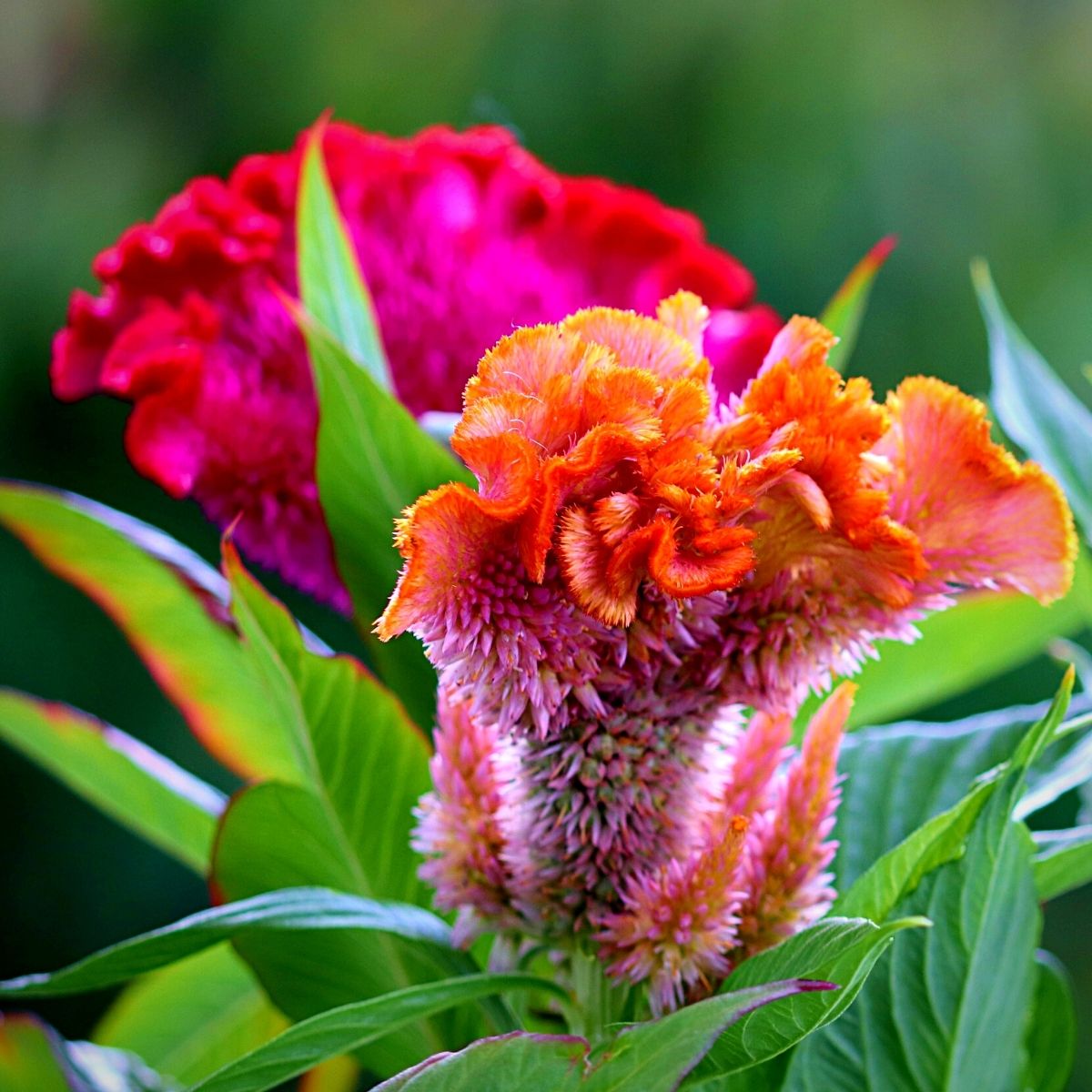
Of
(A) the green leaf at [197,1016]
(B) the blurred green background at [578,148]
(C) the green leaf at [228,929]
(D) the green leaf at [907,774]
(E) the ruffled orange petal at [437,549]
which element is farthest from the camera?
(B) the blurred green background at [578,148]

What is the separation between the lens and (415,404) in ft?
1.72

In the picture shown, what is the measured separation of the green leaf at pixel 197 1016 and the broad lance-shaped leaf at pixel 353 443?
26cm

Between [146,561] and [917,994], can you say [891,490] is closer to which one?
[917,994]

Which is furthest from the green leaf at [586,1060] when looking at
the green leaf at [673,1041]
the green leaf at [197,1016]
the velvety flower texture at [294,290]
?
the green leaf at [197,1016]

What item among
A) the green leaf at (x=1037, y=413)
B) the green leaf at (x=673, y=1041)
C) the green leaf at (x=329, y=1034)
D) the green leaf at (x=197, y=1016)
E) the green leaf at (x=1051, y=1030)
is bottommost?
the green leaf at (x=197, y=1016)

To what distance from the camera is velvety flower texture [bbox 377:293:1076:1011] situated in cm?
29

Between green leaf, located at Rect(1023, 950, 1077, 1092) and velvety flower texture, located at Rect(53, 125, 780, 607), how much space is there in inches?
10.8

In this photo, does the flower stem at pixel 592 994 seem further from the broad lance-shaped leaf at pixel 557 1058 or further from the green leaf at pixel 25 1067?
the green leaf at pixel 25 1067

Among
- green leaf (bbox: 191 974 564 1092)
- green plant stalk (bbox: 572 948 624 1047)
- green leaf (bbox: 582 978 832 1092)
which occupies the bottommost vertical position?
green plant stalk (bbox: 572 948 624 1047)

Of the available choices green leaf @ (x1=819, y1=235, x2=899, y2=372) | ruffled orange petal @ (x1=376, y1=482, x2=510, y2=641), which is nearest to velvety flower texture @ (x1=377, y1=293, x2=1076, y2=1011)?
ruffled orange petal @ (x1=376, y1=482, x2=510, y2=641)

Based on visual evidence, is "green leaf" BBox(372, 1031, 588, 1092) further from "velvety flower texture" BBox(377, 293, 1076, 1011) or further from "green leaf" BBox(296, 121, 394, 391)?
"green leaf" BBox(296, 121, 394, 391)

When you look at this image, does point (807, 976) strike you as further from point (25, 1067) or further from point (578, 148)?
point (578, 148)

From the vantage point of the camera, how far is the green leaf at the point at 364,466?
0.43 meters

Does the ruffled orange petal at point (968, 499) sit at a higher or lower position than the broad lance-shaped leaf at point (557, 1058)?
higher
